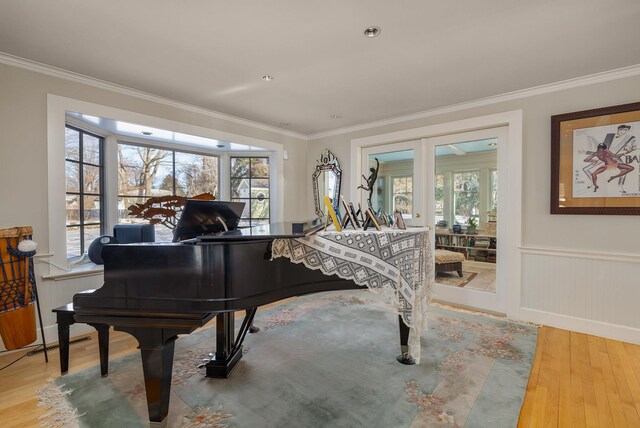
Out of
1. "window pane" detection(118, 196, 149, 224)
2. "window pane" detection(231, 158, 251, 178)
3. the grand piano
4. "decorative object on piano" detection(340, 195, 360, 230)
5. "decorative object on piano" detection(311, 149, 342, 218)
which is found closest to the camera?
the grand piano

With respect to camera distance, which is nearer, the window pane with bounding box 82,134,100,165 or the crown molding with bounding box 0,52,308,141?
the crown molding with bounding box 0,52,308,141

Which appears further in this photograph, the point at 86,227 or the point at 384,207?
the point at 384,207

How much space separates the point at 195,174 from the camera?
4.12 meters

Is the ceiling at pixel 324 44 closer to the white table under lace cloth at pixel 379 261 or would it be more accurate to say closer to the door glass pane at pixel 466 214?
the door glass pane at pixel 466 214

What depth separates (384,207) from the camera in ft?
13.9

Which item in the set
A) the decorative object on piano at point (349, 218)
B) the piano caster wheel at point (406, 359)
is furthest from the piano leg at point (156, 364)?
the piano caster wheel at point (406, 359)

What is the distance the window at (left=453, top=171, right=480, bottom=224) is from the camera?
348 cm

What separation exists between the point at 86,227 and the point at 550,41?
4331 millimetres

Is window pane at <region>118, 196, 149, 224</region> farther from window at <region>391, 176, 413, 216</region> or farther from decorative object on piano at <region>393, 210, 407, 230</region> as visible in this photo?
window at <region>391, 176, 413, 216</region>

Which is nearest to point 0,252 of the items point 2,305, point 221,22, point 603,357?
point 2,305

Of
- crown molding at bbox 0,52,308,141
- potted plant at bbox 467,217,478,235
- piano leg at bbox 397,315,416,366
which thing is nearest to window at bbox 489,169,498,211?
potted plant at bbox 467,217,478,235

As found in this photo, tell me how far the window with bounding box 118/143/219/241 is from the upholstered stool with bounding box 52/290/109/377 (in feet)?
5.35

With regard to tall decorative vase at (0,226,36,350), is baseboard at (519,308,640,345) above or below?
below

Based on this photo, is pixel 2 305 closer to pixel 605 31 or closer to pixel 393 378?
pixel 393 378
